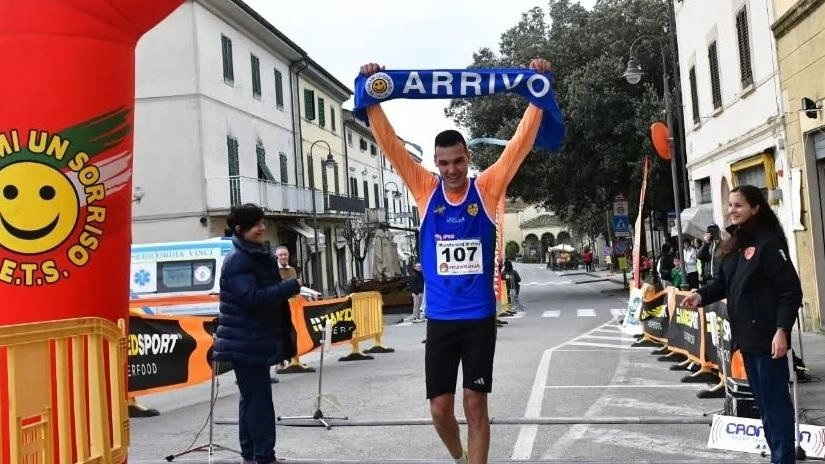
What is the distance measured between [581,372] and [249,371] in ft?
20.2

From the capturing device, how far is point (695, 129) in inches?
839

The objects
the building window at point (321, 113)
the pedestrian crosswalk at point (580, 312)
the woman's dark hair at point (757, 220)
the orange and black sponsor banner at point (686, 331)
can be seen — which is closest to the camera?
the woman's dark hair at point (757, 220)

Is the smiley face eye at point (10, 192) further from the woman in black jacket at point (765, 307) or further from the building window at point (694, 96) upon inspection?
the building window at point (694, 96)

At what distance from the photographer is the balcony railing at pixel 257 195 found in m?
27.3

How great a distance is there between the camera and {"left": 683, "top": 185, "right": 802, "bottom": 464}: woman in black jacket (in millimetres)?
4656

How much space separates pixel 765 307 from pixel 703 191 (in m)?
18.1

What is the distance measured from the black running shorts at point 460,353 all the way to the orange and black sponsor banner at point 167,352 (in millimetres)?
5017

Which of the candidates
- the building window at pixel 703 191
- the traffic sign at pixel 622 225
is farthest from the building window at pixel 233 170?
the building window at pixel 703 191

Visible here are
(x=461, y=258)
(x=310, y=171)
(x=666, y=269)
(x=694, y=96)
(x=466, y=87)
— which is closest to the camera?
(x=461, y=258)

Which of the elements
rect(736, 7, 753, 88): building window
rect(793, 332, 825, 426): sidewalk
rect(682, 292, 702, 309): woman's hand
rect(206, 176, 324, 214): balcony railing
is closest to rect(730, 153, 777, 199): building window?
rect(736, 7, 753, 88): building window

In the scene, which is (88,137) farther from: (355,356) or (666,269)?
(666,269)

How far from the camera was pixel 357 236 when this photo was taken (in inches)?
1652

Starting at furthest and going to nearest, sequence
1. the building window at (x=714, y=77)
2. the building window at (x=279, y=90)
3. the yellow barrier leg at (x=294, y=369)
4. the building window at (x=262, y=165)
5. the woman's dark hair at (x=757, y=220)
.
A: the building window at (x=279, y=90) < the building window at (x=262, y=165) < the building window at (x=714, y=77) < the yellow barrier leg at (x=294, y=369) < the woman's dark hair at (x=757, y=220)

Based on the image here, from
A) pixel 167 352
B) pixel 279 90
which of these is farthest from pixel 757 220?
pixel 279 90
